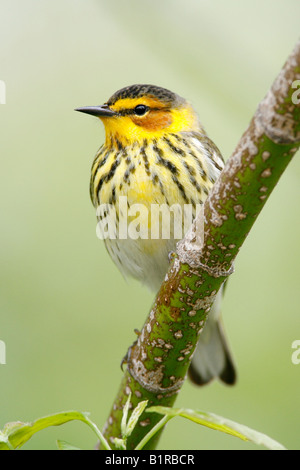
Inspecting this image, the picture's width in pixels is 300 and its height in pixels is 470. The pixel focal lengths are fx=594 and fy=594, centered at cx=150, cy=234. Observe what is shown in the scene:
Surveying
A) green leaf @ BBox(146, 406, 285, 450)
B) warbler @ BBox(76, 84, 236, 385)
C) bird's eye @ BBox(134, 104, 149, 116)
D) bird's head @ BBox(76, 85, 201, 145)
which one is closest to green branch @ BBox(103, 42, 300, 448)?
green leaf @ BBox(146, 406, 285, 450)

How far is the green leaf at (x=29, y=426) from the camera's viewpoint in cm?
160

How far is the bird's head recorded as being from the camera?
3.63m

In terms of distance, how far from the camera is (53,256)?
5.19m

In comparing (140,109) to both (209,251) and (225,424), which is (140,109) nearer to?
(209,251)

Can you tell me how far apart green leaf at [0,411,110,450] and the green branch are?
0.77 m

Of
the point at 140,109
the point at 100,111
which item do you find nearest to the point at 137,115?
the point at 140,109

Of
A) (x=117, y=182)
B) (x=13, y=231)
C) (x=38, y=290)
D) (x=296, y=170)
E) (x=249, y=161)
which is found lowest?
(x=38, y=290)

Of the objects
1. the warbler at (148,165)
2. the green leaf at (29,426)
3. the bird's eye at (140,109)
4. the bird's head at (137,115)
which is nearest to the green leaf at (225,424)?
the green leaf at (29,426)

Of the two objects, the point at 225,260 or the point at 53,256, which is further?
the point at 53,256

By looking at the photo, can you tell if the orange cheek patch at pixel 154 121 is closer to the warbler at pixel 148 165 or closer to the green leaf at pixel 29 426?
the warbler at pixel 148 165

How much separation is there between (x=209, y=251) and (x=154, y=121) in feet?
5.79
